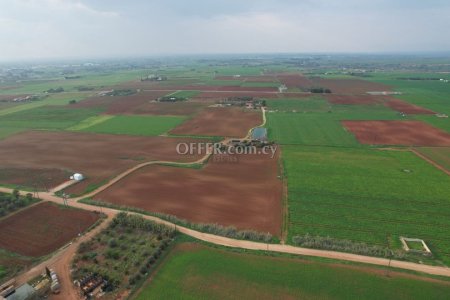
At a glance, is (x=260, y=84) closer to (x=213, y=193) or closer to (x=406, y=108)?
(x=406, y=108)

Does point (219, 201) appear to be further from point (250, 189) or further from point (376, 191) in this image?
point (376, 191)

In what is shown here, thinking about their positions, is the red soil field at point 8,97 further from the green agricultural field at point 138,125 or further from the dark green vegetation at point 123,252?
the dark green vegetation at point 123,252

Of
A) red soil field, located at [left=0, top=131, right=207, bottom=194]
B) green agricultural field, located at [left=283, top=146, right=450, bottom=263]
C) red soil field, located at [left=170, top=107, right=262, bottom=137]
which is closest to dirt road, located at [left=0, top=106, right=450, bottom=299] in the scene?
green agricultural field, located at [left=283, top=146, right=450, bottom=263]

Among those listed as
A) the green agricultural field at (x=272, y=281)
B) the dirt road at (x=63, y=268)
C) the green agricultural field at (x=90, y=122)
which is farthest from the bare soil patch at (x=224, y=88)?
the dirt road at (x=63, y=268)

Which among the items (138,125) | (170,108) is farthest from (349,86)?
(138,125)

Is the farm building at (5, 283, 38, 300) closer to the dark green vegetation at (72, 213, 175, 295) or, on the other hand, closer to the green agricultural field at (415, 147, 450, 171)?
the dark green vegetation at (72, 213, 175, 295)

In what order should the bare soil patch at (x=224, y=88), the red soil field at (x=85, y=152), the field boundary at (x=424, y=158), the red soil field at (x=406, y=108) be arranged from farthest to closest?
the bare soil patch at (x=224, y=88), the red soil field at (x=406, y=108), the red soil field at (x=85, y=152), the field boundary at (x=424, y=158)

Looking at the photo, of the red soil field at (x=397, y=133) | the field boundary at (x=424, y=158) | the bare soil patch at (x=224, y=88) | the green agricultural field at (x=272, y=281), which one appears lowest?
the green agricultural field at (x=272, y=281)
